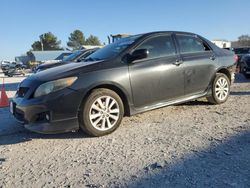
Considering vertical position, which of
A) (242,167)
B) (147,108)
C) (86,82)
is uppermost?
(86,82)

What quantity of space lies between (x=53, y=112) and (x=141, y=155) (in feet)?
4.83

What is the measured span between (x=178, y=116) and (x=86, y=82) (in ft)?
6.81

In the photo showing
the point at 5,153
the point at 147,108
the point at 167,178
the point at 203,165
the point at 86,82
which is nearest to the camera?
the point at 167,178

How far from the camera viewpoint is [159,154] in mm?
3818

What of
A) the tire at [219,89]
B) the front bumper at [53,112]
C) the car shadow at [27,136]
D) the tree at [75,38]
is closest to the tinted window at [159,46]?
the tire at [219,89]

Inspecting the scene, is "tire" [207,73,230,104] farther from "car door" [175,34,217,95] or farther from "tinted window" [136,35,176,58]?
"tinted window" [136,35,176,58]

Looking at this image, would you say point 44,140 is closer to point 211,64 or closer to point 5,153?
point 5,153

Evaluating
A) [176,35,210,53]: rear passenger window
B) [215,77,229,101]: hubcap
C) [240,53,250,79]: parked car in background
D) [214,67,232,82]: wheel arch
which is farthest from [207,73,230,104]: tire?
[240,53,250,79]: parked car in background

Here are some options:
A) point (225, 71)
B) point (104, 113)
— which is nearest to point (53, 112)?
point (104, 113)

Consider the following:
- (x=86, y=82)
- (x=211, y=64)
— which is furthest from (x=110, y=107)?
(x=211, y=64)

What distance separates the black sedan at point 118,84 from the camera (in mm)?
4449

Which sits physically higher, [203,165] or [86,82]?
[86,82]

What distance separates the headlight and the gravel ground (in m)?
0.78

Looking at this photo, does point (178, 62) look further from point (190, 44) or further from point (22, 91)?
point (22, 91)
